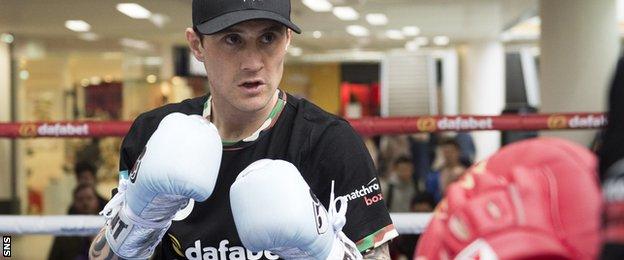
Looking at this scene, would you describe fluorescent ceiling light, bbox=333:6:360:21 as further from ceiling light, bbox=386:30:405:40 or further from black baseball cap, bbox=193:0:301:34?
black baseball cap, bbox=193:0:301:34

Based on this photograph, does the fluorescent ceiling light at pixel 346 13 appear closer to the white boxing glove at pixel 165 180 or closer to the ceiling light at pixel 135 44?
the ceiling light at pixel 135 44

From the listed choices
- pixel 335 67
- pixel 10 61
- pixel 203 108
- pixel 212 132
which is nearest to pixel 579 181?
pixel 212 132

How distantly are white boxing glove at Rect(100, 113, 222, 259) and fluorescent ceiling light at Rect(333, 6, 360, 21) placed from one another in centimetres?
958

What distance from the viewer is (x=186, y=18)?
1147cm

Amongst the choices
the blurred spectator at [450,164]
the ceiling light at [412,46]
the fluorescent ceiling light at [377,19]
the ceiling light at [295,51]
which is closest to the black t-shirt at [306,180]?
the blurred spectator at [450,164]

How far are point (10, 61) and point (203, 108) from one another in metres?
10.9

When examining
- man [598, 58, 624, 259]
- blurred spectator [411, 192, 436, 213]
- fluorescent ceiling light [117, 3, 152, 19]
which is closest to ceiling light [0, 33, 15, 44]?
fluorescent ceiling light [117, 3, 152, 19]

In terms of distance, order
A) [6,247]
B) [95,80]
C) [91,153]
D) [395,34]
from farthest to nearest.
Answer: [395,34] → [95,80] → [91,153] → [6,247]

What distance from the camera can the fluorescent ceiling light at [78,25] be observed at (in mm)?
11227

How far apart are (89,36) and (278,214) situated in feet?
39.6

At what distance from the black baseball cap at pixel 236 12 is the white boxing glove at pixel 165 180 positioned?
23 cm

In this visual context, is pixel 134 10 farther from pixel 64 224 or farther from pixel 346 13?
pixel 64 224

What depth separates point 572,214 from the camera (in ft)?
2.59

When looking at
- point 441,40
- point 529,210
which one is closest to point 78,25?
point 441,40
